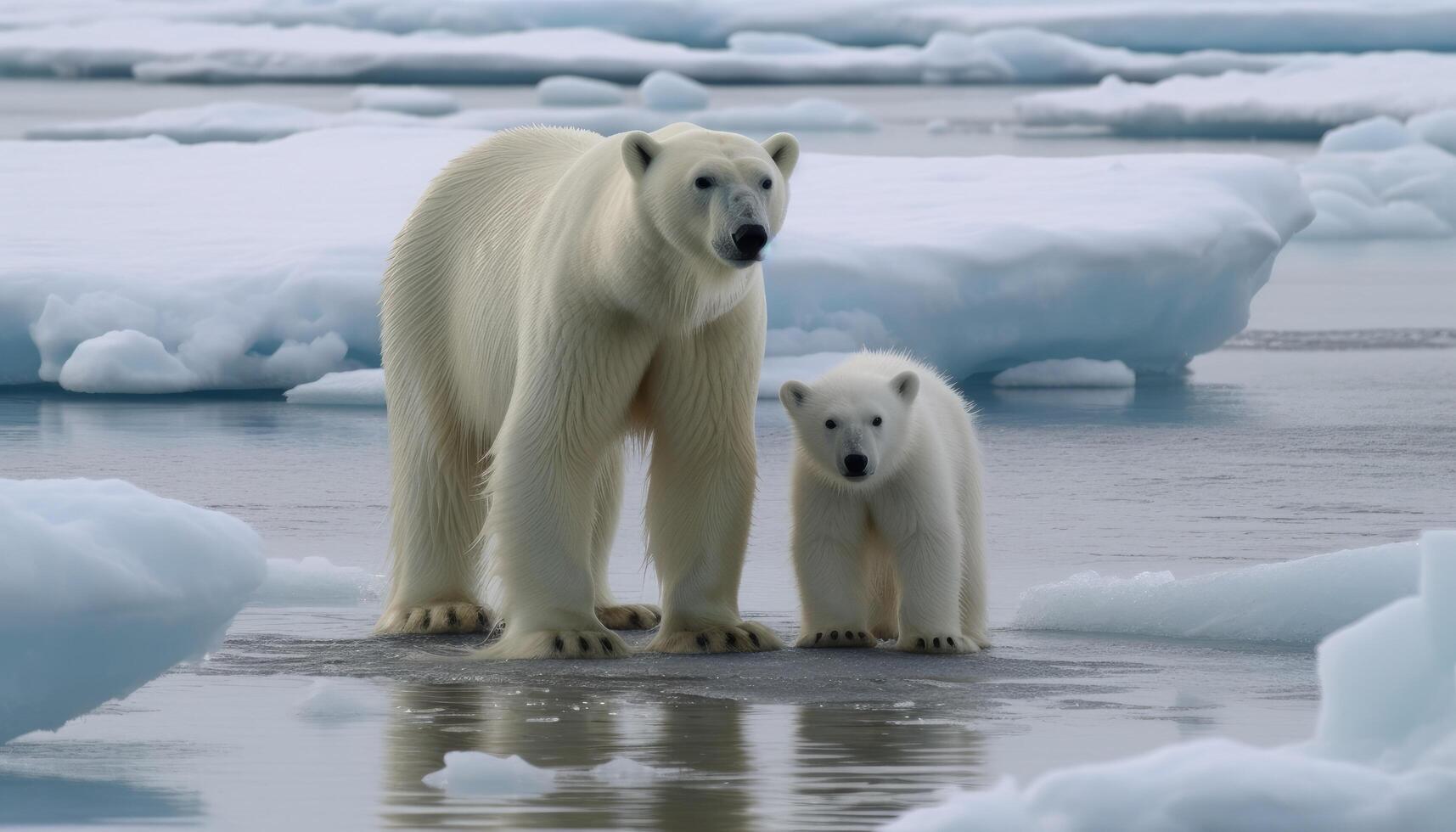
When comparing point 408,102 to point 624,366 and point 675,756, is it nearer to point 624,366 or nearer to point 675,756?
point 624,366

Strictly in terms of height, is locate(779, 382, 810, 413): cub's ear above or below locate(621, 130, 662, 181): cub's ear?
below

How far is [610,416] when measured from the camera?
6391 mm

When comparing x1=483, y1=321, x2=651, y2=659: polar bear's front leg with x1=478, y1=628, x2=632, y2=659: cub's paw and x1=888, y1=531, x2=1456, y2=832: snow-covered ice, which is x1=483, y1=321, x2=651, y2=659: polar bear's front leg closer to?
x1=478, y1=628, x2=632, y2=659: cub's paw

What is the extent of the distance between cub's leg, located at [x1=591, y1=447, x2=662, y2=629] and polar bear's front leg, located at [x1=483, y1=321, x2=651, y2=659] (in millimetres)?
759

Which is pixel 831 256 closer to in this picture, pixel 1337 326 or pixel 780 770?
pixel 1337 326

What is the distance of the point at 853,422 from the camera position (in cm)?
638

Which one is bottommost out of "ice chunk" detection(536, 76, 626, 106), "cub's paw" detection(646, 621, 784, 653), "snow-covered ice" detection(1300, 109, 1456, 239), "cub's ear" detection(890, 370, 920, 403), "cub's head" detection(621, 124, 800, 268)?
"cub's paw" detection(646, 621, 784, 653)

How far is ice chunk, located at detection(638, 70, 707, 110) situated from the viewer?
36.4 m

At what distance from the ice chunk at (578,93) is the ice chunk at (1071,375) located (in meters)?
25.8

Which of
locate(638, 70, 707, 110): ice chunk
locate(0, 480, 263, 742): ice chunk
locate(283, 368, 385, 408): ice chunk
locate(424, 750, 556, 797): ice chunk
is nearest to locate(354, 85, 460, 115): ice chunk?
locate(638, 70, 707, 110): ice chunk

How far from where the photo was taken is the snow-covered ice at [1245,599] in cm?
654

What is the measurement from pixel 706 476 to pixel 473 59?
53.2 metres

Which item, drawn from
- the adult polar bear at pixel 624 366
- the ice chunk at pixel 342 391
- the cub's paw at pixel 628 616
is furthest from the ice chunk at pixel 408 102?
the adult polar bear at pixel 624 366

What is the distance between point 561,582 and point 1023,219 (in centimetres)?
850
